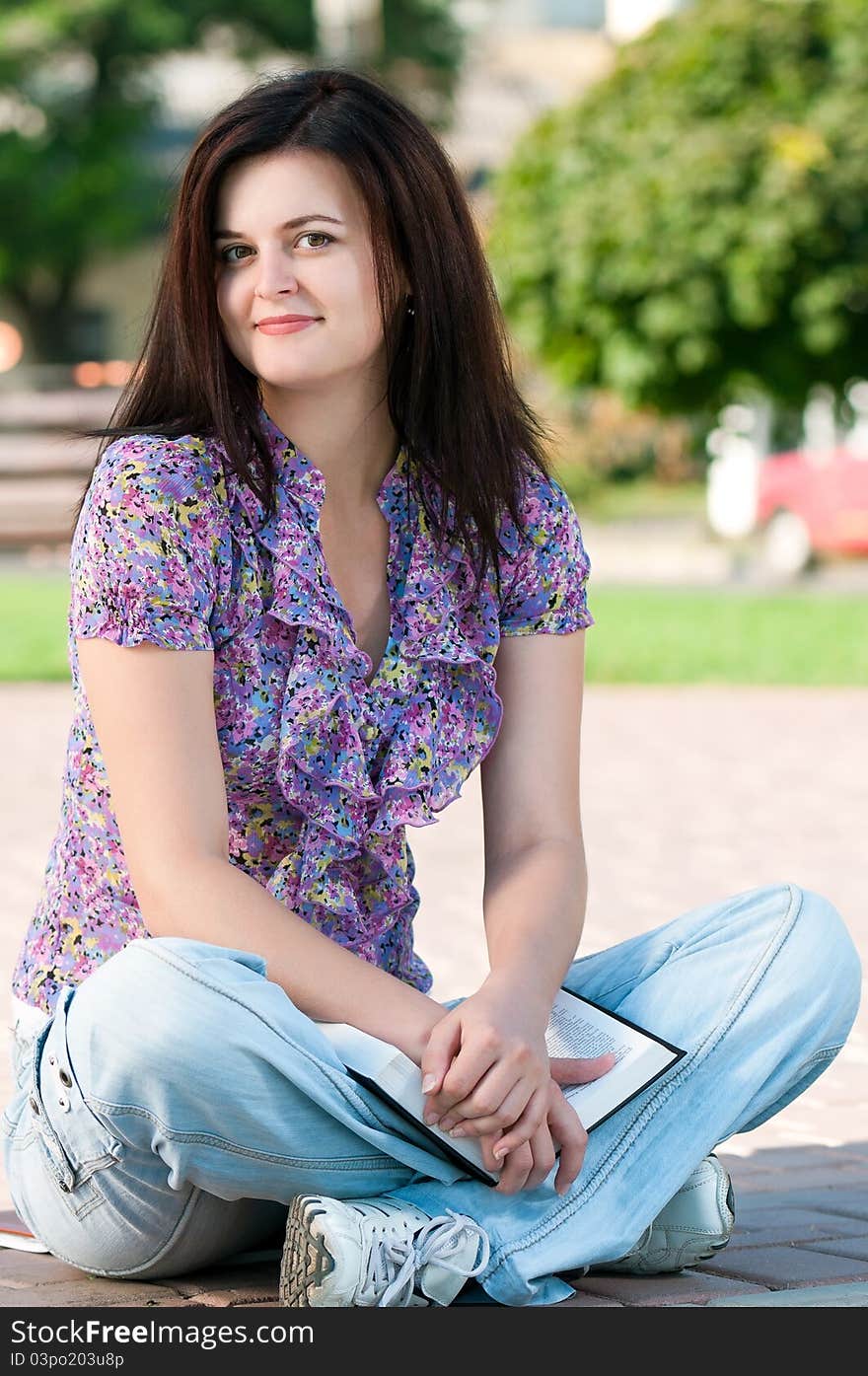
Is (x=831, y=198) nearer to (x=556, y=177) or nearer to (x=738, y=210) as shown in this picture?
(x=738, y=210)

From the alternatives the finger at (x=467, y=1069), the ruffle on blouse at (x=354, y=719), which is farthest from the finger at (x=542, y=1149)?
the ruffle on blouse at (x=354, y=719)

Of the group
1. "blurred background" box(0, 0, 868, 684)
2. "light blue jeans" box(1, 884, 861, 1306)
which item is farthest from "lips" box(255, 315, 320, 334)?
"blurred background" box(0, 0, 868, 684)

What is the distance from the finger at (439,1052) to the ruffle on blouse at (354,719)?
1.03 ft

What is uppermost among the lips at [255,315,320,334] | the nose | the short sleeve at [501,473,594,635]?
the nose

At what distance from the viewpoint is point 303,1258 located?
234 centimetres

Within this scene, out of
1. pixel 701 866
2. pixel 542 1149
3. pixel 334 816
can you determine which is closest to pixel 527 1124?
pixel 542 1149

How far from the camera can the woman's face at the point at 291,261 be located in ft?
8.91

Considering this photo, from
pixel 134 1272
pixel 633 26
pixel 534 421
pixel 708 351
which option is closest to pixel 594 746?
pixel 534 421

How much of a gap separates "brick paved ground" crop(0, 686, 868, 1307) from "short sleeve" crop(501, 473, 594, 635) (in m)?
0.88

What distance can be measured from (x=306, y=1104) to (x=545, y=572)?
0.89 metres

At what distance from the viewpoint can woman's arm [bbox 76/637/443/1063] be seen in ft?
8.22

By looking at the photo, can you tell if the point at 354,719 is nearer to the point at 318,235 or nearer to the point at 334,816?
the point at 334,816

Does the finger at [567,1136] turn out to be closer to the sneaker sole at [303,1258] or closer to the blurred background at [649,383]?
the sneaker sole at [303,1258]

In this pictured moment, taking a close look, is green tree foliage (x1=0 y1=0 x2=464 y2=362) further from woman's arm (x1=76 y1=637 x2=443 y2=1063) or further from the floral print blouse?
woman's arm (x1=76 y1=637 x2=443 y2=1063)
